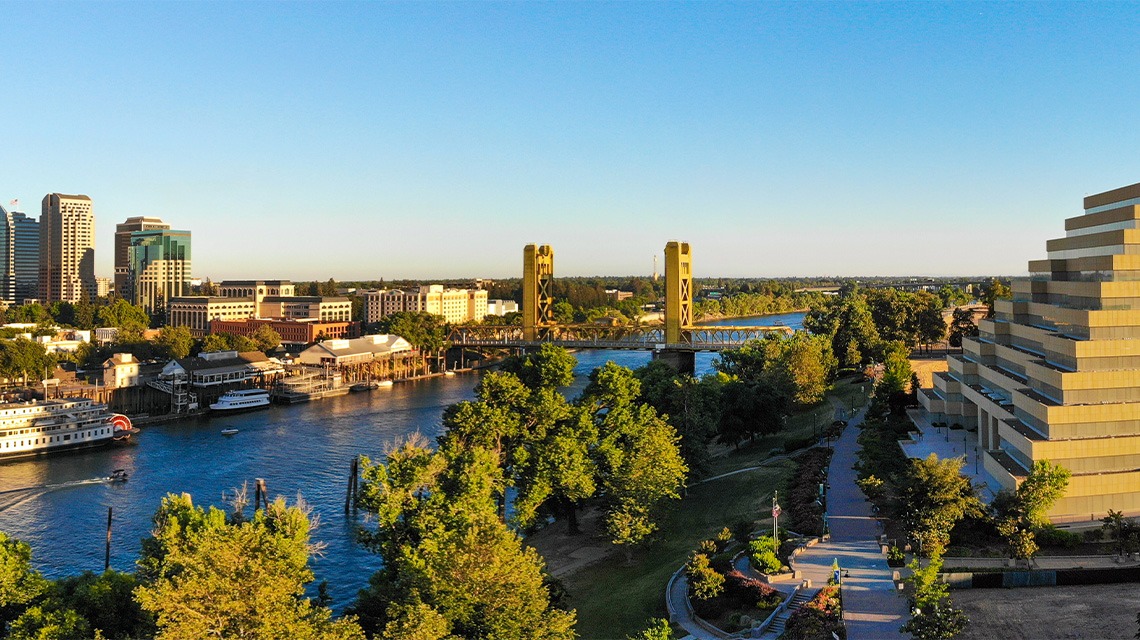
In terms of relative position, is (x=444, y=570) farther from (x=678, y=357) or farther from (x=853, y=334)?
(x=678, y=357)

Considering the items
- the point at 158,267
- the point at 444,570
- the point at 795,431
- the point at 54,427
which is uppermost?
the point at 158,267

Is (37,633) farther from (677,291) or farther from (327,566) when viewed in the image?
(677,291)

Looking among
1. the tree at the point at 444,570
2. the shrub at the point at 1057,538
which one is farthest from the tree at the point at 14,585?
the shrub at the point at 1057,538

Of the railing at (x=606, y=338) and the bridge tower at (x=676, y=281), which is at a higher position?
the bridge tower at (x=676, y=281)

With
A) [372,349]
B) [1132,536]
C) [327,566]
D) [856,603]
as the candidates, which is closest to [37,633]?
[327,566]

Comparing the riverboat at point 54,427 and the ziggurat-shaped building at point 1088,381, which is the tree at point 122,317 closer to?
the riverboat at point 54,427

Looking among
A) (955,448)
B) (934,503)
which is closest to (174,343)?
(955,448)
